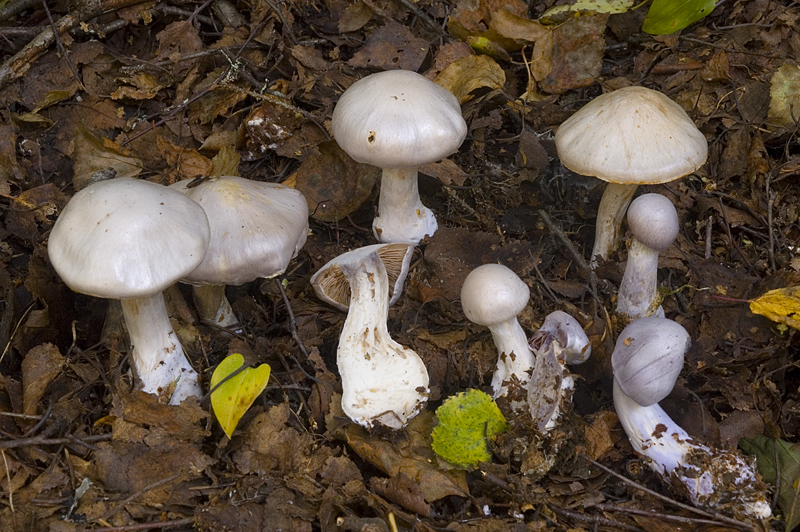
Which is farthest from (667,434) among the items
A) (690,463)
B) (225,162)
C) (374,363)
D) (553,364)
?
(225,162)

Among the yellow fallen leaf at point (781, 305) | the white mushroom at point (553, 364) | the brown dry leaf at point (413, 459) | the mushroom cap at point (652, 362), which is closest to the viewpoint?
the mushroom cap at point (652, 362)

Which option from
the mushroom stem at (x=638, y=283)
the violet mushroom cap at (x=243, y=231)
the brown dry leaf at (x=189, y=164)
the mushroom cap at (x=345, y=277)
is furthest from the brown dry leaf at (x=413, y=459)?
the brown dry leaf at (x=189, y=164)

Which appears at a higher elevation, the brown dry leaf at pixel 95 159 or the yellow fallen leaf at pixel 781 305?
the brown dry leaf at pixel 95 159

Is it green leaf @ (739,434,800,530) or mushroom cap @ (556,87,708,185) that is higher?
mushroom cap @ (556,87,708,185)

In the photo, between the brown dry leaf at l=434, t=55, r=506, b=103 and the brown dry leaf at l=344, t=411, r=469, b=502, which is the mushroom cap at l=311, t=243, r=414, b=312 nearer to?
the brown dry leaf at l=344, t=411, r=469, b=502

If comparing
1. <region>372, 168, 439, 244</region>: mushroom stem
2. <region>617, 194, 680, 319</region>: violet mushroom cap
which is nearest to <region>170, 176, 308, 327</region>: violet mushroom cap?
<region>372, 168, 439, 244</region>: mushroom stem

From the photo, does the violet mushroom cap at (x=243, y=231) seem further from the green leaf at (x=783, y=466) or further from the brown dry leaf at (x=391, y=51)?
the green leaf at (x=783, y=466)

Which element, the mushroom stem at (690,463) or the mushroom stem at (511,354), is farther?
the mushroom stem at (511,354)

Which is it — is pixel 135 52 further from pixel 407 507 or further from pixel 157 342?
pixel 407 507
